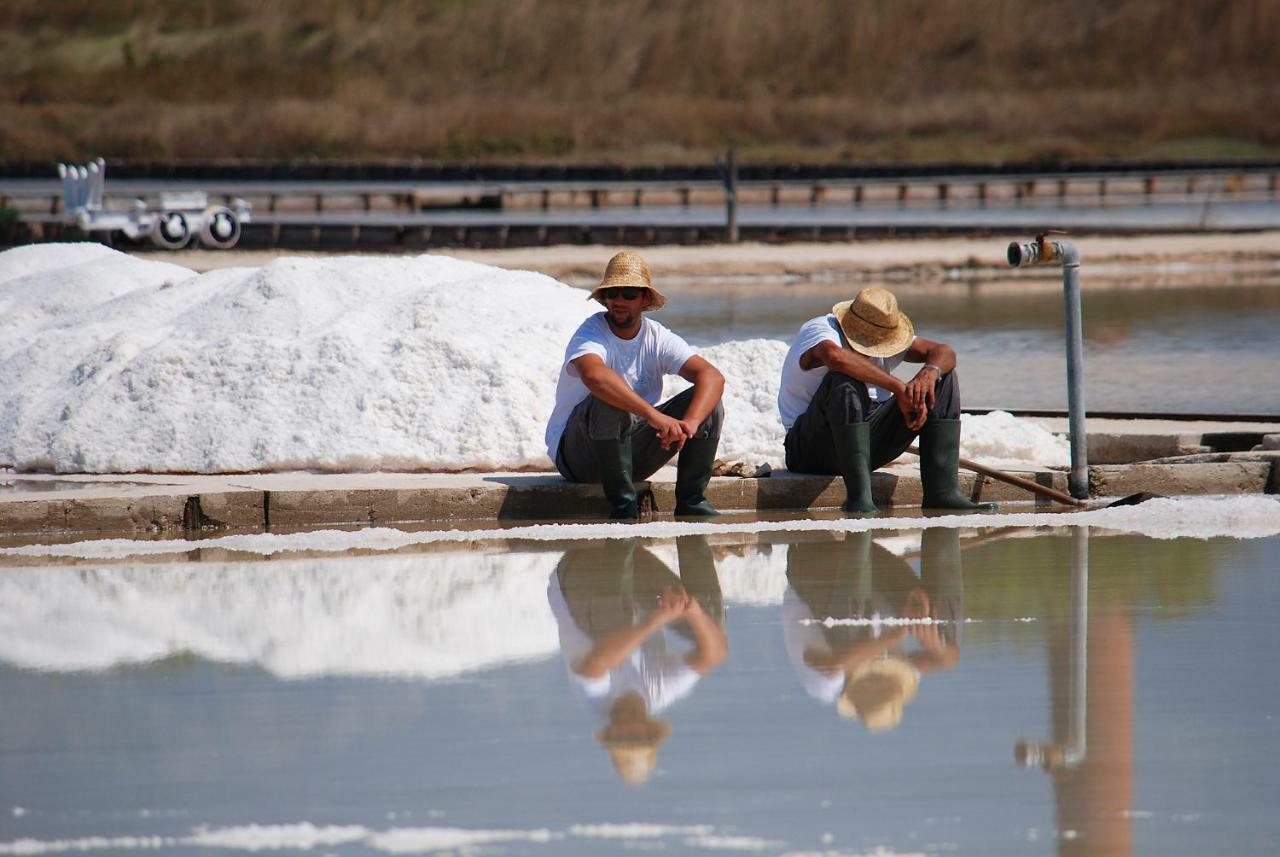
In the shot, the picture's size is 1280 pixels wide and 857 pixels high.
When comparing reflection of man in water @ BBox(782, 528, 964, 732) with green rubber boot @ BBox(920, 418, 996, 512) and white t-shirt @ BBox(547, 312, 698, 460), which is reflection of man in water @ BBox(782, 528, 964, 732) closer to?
green rubber boot @ BBox(920, 418, 996, 512)

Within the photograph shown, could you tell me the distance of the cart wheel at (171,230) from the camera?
28.0 metres

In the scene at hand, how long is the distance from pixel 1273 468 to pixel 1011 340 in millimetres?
9039

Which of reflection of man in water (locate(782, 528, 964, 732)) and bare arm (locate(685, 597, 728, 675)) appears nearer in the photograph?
reflection of man in water (locate(782, 528, 964, 732))

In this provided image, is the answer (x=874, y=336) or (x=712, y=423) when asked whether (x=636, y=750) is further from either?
(x=874, y=336)

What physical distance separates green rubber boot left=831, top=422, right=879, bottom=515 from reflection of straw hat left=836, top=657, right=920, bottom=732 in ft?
7.82

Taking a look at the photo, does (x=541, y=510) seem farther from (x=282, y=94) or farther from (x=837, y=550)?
(x=282, y=94)

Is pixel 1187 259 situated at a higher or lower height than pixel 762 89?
lower

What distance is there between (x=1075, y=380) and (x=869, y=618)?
95.1 inches

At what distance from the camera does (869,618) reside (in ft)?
17.0

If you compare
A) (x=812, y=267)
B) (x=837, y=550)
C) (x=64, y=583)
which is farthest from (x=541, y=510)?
(x=812, y=267)

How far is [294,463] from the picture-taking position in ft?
25.2

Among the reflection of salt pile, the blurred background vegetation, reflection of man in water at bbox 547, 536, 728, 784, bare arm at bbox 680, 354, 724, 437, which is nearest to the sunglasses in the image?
bare arm at bbox 680, 354, 724, 437

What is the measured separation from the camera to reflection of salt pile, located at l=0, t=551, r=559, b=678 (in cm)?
483

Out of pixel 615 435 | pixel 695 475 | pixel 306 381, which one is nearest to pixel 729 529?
pixel 695 475
